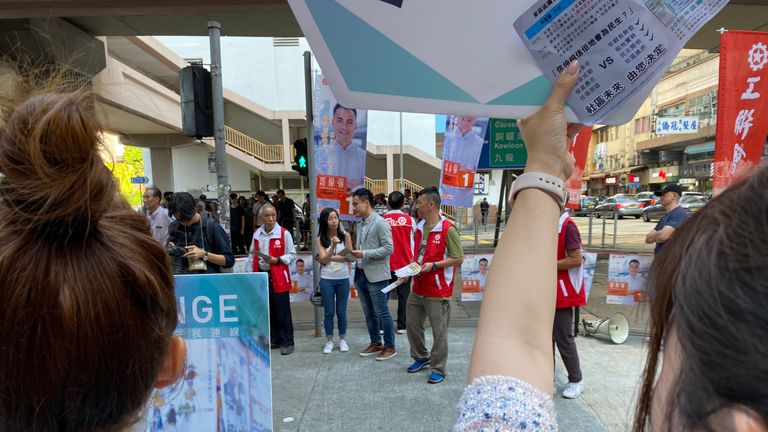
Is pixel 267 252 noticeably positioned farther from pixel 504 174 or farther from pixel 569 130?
pixel 504 174

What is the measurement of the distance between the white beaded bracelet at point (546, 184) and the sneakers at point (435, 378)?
3.73 meters

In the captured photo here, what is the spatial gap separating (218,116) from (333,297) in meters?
2.53

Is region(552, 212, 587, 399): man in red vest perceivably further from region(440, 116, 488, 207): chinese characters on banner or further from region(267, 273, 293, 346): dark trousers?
region(440, 116, 488, 207): chinese characters on banner

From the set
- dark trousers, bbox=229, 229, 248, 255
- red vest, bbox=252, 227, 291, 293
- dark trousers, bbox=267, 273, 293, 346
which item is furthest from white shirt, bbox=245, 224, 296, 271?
dark trousers, bbox=229, 229, 248, 255

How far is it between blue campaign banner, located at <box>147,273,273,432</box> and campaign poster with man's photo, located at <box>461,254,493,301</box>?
3.96 meters

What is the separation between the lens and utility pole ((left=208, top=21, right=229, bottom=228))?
15.2 feet

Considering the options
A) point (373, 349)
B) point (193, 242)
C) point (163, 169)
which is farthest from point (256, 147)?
point (373, 349)

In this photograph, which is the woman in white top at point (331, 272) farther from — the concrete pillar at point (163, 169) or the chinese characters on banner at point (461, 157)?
the concrete pillar at point (163, 169)

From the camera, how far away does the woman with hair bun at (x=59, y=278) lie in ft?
1.97

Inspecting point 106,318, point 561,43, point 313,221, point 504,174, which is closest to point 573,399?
point 313,221

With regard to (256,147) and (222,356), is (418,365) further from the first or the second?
(256,147)

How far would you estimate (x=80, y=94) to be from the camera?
70 cm

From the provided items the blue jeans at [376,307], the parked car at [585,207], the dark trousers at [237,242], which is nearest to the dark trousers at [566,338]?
the blue jeans at [376,307]

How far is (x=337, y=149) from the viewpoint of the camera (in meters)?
5.68
